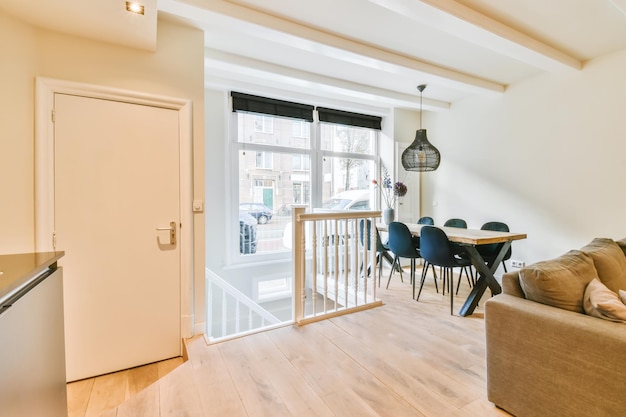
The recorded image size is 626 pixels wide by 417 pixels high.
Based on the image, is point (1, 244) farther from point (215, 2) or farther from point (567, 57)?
point (567, 57)

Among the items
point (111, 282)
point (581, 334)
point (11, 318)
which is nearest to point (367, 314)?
point (581, 334)

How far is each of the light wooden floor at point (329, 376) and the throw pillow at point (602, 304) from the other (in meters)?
0.70

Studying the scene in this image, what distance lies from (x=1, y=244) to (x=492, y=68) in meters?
4.78

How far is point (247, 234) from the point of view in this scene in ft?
13.5

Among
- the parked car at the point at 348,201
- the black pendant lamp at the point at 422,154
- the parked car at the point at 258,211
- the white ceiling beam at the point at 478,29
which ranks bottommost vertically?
the parked car at the point at 258,211

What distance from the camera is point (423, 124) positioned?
521 cm

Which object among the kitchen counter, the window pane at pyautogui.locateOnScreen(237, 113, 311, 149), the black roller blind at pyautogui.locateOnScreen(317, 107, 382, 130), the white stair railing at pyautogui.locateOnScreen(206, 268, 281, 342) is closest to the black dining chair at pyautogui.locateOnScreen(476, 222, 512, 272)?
the black roller blind at pyautogui.locateOnScreen(317, 107, 382, 130)

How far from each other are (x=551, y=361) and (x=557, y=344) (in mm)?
92

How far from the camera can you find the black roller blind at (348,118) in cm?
451

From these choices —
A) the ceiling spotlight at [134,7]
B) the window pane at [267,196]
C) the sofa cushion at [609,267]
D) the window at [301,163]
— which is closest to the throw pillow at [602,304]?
the sofa cushion at [609,267]

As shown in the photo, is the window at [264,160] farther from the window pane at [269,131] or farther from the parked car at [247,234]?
the parked car at [247,234]

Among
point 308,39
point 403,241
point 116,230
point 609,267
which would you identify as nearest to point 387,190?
point 403,241

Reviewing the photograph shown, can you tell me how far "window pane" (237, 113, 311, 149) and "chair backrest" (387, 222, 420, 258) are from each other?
1.87m

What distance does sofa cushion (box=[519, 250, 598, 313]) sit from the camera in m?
1.49
